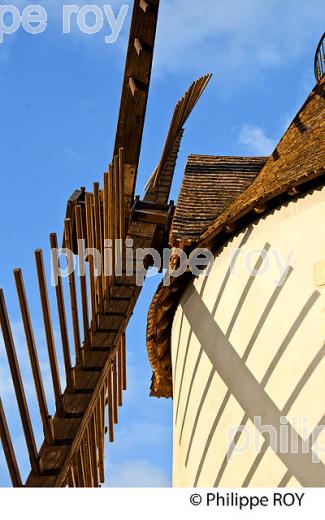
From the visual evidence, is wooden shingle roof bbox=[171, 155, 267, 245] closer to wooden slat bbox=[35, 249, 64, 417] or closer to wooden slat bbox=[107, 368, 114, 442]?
wooden slat bbox=[107, 368, 114, 442]

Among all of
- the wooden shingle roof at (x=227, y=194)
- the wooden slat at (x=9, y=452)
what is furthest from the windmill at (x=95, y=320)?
the wooden shingle roof at (x=227, y=194)

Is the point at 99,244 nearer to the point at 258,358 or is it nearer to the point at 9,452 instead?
the point at 258,358

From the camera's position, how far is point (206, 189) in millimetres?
6828

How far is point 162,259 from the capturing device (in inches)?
247

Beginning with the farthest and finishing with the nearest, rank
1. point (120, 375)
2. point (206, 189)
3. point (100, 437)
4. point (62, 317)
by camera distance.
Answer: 1. point (206, 189)
2. point (120, 375)
3. point (100, 437)
4. point (62, 317)

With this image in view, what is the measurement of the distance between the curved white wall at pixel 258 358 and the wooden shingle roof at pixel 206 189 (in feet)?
1.87

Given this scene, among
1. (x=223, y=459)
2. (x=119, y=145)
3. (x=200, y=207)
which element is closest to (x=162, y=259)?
(x=200, y=207)

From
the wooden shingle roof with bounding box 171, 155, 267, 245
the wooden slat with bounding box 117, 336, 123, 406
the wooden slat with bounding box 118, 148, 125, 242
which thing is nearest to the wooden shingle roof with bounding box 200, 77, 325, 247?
the wooden shingle roof with bounding box 171, 155, 267, 245

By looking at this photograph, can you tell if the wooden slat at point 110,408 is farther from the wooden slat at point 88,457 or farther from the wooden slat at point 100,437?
the wooden slat at point 88,457

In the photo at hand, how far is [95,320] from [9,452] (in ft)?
4.41

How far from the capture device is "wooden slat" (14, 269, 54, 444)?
3.17 meters

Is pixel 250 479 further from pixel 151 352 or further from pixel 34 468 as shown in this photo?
pixel 151 352

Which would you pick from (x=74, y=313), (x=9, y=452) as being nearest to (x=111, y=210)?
(x=74, y=313)

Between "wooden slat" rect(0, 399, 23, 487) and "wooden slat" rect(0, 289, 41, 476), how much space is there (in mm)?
129
